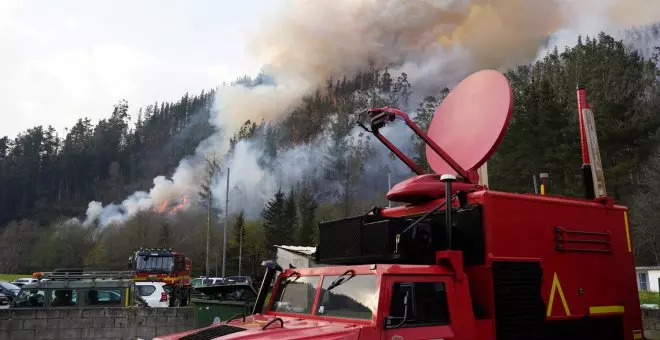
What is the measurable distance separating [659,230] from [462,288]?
110ft

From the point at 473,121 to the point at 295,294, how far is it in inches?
125

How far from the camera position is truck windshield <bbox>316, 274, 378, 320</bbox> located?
4.51 m

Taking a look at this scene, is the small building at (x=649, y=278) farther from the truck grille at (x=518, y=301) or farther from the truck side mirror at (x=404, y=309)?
the truck side mirror at (x=404, y=309)

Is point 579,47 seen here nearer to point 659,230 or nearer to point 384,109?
point 659,230

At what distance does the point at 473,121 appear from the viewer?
6684 millimetres

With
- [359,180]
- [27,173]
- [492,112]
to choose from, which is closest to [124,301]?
[492,112]

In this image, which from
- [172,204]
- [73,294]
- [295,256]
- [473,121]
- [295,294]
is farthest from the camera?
[172,204]

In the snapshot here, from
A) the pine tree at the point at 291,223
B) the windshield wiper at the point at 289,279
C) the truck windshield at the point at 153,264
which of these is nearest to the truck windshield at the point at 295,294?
the windshield wiper at the point at 289,279

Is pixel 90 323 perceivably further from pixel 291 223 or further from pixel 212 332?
pixel 291 223

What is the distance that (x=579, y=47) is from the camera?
59.9 metres

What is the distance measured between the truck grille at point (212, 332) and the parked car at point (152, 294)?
17.4 m

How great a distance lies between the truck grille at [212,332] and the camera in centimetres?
477

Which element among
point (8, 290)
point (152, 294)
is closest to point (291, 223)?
point (8, 290)

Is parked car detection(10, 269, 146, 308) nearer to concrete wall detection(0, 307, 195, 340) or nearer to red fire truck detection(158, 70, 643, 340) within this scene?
concrete wall detection(0, 307, 195, 340)
